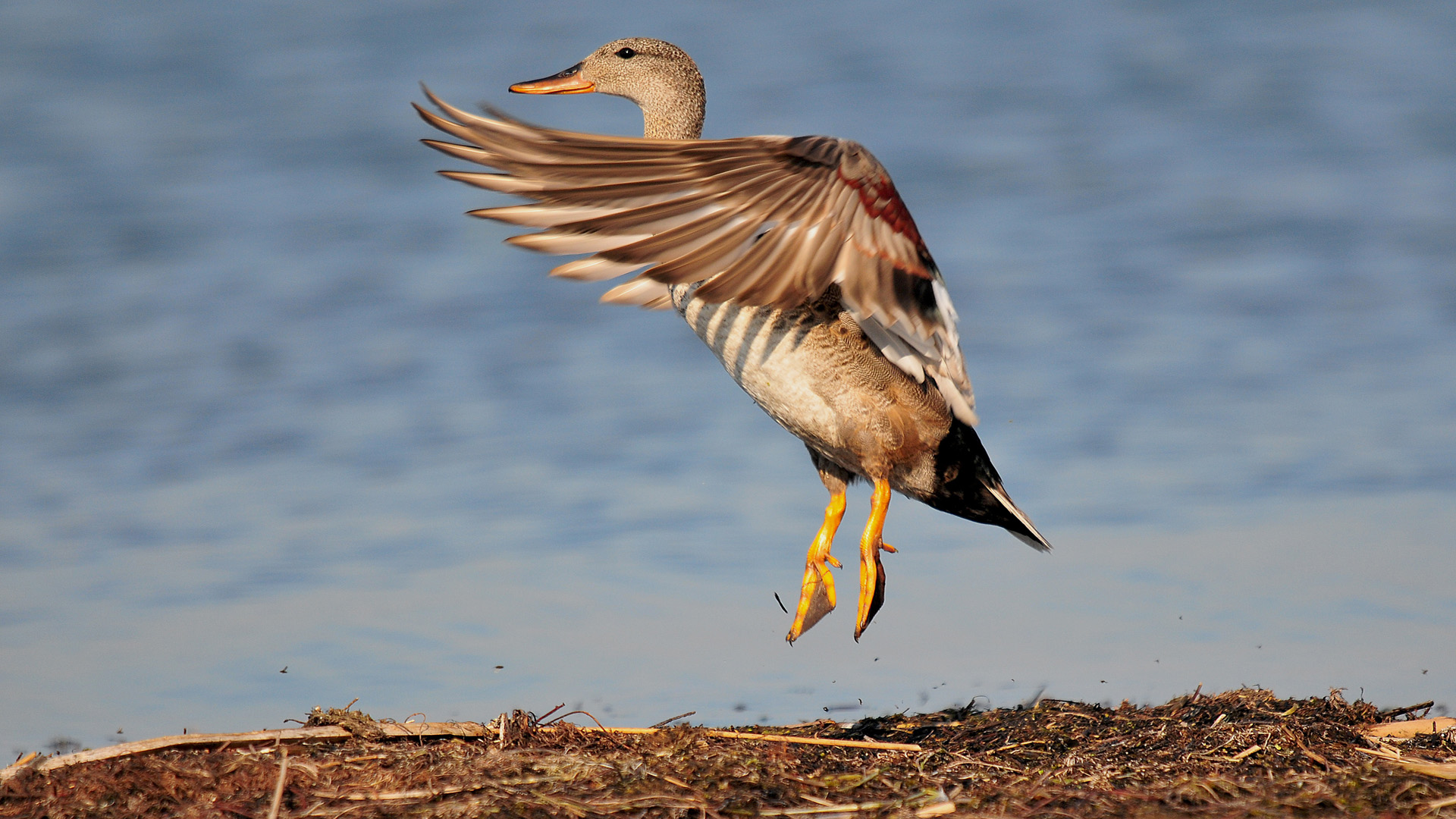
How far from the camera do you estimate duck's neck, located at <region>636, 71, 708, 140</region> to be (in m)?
5.23

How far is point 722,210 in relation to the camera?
3.21m

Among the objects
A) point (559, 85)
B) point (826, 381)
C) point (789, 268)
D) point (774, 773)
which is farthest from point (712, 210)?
point (559, 85)

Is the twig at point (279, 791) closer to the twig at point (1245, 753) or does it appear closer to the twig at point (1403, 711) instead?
the twig at point (1245, 753)

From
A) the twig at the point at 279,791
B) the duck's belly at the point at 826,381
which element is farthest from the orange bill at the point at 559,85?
the twig at the point at 279,791

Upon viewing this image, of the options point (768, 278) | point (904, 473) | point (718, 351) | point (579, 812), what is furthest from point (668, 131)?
point (579, 812)

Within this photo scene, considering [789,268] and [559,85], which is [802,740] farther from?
[559,85]

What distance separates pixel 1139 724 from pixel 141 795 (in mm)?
2823

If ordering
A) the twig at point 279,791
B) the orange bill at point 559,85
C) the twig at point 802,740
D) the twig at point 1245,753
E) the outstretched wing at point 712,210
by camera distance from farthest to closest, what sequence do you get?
the orange bill at point 559,85 → the twig at point 802,740 → the twig at point 1245,753 → the outstretched wing at point 712,210 → the twig at point 279,791

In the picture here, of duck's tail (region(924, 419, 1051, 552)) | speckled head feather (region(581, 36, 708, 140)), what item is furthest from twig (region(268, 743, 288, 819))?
speckled head feather (region(581, 36, 708, 140))

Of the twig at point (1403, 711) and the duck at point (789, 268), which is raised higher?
the duck at point (789, 268)

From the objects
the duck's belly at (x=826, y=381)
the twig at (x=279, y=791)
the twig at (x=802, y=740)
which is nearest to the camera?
the twig at (x=279, y=791)

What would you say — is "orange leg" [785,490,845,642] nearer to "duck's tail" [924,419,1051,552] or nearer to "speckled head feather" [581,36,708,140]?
"duck's tail" [924,419,1051,552]

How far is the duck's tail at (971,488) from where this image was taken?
4715 mm

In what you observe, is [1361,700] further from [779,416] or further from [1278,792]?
[779,416]
